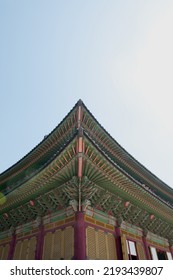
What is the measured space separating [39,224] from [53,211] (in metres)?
0.86

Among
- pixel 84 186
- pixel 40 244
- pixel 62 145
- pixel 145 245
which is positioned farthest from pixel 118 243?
pixel 62 145

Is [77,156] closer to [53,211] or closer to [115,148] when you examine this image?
[53,211]

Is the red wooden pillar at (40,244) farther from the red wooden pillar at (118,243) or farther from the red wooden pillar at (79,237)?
the red wooden pillar at (118,243)

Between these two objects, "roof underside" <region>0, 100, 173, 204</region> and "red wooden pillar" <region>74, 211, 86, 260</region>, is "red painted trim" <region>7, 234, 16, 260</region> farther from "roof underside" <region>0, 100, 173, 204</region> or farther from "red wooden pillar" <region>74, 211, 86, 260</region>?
"red wooden pillar" <region>74, 211, 86, 260</region>

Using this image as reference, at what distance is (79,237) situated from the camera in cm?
733

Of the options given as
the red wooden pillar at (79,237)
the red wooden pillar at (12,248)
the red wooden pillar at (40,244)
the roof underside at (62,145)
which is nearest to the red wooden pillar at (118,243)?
the red wooden pillar at (79,237)

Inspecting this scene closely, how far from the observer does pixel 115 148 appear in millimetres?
13336

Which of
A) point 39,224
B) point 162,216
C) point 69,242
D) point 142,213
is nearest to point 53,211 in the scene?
point 39,224

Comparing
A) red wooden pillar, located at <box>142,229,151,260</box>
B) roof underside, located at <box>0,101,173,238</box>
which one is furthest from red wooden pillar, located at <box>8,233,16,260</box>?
red wooden pillar, located at <box>142,229,151,260</box>

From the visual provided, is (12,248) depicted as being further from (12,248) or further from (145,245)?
(145,245)

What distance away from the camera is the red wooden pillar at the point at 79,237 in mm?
7051
